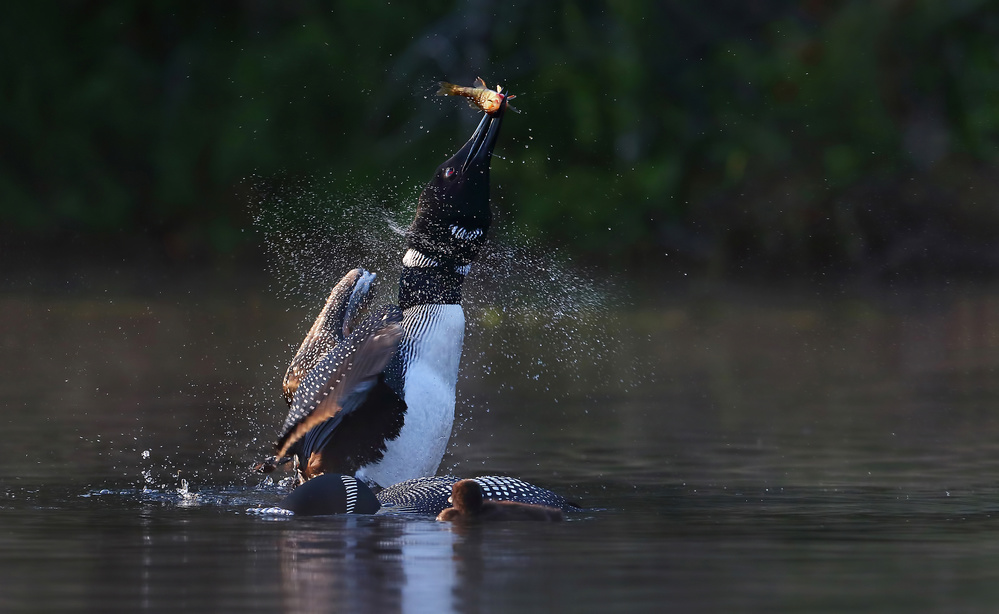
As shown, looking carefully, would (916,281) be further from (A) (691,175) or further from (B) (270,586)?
(B) (270,586)

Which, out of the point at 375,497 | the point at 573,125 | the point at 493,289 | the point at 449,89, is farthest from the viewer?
the point at 573,125

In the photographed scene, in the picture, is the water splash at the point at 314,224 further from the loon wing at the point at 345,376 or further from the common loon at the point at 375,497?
the common loon at the point at 375,497

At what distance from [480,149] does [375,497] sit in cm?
141

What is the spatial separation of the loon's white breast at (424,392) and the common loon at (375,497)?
0.42 metres

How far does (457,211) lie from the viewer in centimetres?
640

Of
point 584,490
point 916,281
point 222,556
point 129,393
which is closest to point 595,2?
point 916,281

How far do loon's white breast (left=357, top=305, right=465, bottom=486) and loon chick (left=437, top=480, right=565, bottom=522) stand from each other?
67 centimetres

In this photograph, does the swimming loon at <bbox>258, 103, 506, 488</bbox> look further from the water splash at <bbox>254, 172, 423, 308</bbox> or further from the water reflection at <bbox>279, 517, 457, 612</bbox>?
the water splash at <bbox>254, 172, 423, 308</bbox>

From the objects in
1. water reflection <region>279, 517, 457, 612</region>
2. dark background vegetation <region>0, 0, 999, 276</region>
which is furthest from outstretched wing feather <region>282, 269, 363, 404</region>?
dark background vegetation <region>0, 0, 999, 276</region>

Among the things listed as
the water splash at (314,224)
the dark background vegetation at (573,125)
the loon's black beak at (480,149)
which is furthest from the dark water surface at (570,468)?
the dark background vegetation at (573,125)

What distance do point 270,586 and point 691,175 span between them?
1557 cm

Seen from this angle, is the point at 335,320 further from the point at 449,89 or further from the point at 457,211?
the point at 449,89

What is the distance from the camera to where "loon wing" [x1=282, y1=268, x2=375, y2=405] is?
644cm

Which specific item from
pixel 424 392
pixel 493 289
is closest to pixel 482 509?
pixel 424 392
